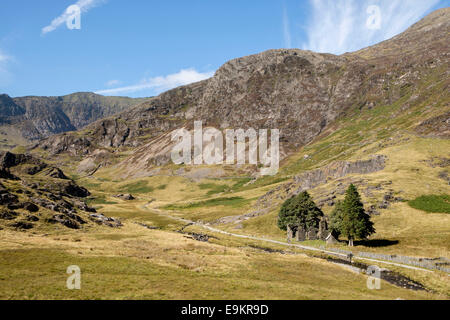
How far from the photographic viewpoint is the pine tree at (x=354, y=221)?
71438mm

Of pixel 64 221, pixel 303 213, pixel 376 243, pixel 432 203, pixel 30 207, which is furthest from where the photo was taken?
pixel 303 213

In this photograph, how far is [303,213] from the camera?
3602 inches

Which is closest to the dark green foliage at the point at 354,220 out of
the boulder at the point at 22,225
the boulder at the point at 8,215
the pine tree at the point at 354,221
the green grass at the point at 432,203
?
the pine tree at the point at 354,221

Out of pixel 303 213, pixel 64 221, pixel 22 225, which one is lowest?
pixel 64 221

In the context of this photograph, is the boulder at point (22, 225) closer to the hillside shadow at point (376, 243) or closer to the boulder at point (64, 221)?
the boulder at point (64, 221)

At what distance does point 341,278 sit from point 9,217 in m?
75.8

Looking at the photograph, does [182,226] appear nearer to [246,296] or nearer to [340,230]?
[340,230]

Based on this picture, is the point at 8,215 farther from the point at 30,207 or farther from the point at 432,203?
the point at 432,203

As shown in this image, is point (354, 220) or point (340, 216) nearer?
point (354, 220)

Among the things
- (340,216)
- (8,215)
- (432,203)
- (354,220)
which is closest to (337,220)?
(340,216)

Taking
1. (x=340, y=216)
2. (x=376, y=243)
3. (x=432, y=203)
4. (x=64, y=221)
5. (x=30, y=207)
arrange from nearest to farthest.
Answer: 1. (x=376, y=243)
2. (x=30, y=207)
3. (x=64, y=221)
4. (x=340, y=216)
5. (x=432, y=203)

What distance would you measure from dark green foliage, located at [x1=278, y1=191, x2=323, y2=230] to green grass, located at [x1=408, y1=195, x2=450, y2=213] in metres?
28.7

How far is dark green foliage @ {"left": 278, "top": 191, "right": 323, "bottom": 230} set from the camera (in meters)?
89.9

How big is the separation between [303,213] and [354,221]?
2059 cm
